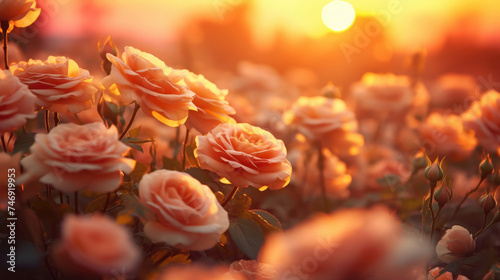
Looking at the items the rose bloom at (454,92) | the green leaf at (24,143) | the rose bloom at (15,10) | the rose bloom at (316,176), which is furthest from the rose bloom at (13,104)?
the rose bloom at (454,92)

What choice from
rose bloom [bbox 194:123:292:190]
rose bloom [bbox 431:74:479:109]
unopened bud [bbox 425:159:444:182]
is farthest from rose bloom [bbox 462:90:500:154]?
rose bloom [bbox 431:74:479:109]

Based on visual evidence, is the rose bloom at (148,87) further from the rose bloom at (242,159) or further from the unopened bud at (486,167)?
the unopened bud at (486,167)

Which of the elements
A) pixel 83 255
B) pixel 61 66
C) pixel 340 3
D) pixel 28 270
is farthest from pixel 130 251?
pixel 340 3

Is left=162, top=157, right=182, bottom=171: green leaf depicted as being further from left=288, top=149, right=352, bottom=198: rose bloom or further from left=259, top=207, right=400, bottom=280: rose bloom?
left=288, top=149, right=352, bottom=198: rose bloom

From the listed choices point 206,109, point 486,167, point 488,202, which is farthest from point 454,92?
point 206,109

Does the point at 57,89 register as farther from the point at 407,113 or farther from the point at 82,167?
the point at 407,113

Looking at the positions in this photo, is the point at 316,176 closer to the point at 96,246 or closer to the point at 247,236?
the point at 247,236
